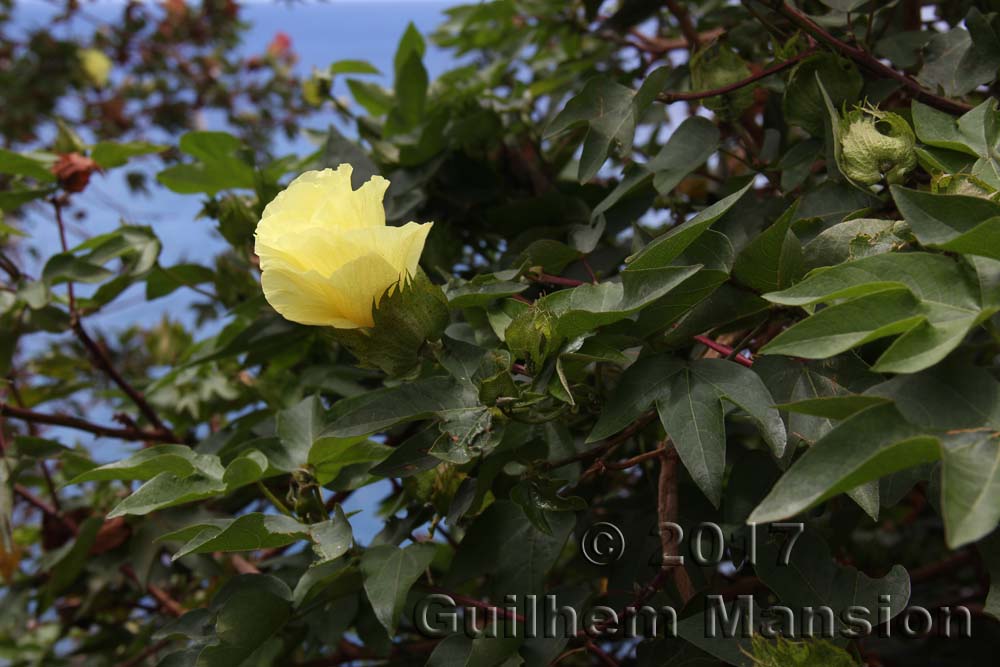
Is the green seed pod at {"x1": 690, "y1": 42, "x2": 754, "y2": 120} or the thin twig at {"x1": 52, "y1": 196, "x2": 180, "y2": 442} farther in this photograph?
the thin twig at {"x1": 52, "y1": 196, "x2": 180, "y2": 442}

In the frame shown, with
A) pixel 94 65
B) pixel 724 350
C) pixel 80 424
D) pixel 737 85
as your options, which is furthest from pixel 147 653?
pixel 94 65

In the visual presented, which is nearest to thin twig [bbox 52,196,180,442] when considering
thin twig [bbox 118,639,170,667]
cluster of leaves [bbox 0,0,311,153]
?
thin twig [bbox 118,639,170,667]

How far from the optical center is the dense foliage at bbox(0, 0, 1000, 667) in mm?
457

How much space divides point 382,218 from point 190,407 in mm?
662

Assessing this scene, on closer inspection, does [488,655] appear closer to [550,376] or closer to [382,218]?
[550,376]

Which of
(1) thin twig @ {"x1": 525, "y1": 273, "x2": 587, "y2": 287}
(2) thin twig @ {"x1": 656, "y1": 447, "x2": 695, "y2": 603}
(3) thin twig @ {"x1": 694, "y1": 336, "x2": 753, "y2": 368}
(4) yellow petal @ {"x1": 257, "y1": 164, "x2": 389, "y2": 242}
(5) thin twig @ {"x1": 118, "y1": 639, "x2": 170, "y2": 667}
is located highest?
(4) yellow petal @ {"x1": 257, "y1": 164, "x2": 389, "y2": 242}

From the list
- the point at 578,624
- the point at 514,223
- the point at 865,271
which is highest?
the point at 865,271

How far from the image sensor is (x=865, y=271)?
1.48 ft

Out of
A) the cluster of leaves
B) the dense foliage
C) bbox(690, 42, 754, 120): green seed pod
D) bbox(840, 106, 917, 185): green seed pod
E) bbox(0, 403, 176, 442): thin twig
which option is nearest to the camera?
the dense foliage

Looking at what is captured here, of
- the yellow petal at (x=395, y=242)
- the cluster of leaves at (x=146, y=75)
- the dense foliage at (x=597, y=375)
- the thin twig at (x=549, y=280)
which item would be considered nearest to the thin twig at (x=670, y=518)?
the dense foliage at (x=597, y=375)

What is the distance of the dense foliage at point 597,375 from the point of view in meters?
0.46

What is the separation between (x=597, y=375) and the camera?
0.66 meters

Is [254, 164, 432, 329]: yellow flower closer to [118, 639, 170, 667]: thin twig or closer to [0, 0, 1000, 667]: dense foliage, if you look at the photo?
[0, 0, 1000, 667]: dense foliage

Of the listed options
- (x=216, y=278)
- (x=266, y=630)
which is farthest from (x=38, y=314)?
(x=266, y=630)
